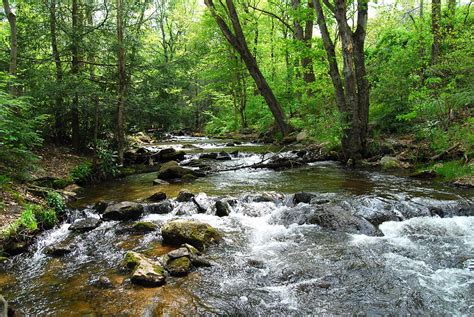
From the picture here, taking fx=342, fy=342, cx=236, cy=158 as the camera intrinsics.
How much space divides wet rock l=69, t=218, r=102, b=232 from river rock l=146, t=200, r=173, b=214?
1.18 metres

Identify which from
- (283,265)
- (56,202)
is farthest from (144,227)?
(283,265)

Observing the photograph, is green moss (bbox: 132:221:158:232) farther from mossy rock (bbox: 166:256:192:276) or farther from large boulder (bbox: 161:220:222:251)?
mossy rock (bbox: 166:256:192:276)

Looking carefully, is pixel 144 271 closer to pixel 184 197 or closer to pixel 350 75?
pixel 184 197

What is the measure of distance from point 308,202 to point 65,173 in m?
7.82

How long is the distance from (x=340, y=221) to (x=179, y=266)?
3.33 meters

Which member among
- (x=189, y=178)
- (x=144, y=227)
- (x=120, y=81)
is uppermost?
(x=120, y=81)

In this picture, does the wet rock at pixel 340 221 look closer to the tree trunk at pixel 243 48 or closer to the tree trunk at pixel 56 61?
the tree trunk at pixel 56 61

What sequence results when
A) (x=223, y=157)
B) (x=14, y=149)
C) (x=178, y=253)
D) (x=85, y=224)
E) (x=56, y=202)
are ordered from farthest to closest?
(x=223, y=157) → (x=56, y=202) → (x=85, y=224) → (x=14, y=149) → (x=178, y=253)

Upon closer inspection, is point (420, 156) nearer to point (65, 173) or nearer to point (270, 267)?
point (270, 267)

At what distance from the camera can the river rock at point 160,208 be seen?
26.4 feet

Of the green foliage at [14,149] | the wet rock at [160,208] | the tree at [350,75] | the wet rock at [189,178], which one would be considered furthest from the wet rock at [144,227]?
the tree at [350,75]

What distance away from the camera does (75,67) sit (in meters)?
13.3

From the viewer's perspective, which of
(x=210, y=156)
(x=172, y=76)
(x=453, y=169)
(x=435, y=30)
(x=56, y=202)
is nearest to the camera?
(x=56, y=202)

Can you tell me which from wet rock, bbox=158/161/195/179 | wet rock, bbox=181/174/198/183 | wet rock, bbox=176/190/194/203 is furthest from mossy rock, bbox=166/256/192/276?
wet rock, bbox=158/161/195/179
